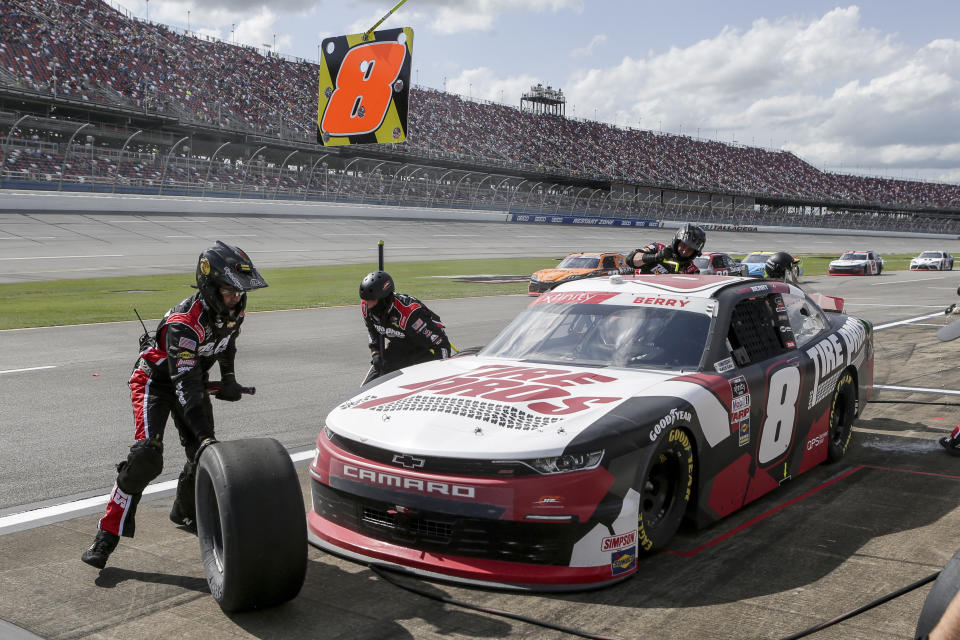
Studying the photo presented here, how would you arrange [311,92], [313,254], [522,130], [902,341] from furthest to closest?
1. [522,130]
2. [311,92]
3. [313,254]
4. [902,341]

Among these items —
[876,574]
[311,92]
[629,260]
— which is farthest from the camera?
[311,92]

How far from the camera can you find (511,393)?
14.5 feet

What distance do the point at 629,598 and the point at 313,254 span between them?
33574 mm

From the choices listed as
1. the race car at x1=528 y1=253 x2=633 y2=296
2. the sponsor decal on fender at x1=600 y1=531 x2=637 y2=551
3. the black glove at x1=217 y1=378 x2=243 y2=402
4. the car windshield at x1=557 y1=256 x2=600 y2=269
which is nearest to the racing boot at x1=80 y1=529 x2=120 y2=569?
the black glove at x1=217 y1=378 x2=243 y2=402

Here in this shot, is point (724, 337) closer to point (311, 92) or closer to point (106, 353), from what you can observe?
point (106, 353)

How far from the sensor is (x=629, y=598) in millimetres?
3779

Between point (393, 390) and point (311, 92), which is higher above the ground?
point (311, 92)

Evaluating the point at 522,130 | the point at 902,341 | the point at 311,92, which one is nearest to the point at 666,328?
the point at 902,341

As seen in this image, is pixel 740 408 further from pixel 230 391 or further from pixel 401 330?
pixel 230 391

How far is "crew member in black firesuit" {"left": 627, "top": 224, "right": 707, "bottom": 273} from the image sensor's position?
8.13 m

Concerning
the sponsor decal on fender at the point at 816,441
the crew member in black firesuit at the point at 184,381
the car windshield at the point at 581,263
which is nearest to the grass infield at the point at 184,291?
the car windshield at the point at 581,263

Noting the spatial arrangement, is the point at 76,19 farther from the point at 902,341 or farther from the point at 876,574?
the point at 876,574

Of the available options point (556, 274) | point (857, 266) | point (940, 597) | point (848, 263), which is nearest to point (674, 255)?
point (940, 597)

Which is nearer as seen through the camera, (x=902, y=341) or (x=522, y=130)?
(x=902, y=341)
